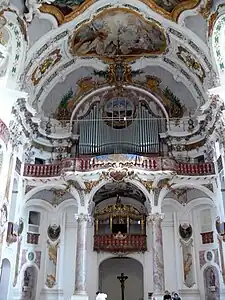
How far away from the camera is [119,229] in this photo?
64.0ft

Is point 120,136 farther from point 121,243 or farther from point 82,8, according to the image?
point 82,8

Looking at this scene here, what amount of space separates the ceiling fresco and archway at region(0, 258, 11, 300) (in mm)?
11207

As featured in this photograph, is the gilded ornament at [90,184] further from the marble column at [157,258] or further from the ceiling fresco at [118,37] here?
the ceiling fresco at [118,37]

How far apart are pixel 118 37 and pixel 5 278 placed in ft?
44.0

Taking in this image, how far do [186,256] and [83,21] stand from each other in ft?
41.8

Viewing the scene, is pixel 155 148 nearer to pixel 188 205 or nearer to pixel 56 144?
pixel 188 205

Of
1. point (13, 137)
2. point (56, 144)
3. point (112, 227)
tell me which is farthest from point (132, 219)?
point (13, 137)

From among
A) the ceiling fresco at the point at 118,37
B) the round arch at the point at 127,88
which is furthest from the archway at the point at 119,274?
the ceiling fresco at the point at 118,37

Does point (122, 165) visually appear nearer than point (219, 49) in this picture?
No

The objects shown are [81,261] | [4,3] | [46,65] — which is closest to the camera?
[4,3]

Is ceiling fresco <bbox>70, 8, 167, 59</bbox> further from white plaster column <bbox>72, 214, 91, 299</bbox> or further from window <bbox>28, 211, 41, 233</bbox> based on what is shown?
white plaster column <bbox>72, 214, 91, 299</bbox>

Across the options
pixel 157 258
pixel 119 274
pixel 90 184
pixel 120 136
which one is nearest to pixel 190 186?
pixel 157 258

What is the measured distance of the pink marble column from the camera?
627 inches

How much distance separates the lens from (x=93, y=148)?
19.6 metres
